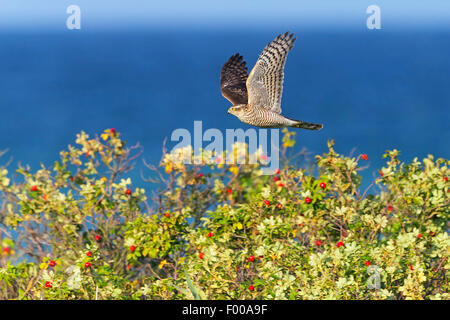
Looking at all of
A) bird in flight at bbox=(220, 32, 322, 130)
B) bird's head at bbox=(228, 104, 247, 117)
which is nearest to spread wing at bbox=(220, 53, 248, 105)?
bird's head at bbox=(228, 104, 247, 117)

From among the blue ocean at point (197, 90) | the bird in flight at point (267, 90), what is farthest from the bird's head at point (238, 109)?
the blue ocean at point (197, 90)

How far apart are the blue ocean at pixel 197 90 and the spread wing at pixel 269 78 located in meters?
12.4

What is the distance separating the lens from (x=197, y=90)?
33.0 meters

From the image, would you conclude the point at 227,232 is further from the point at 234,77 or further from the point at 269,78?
the point at 234,77

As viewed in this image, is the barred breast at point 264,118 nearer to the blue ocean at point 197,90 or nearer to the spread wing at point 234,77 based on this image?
the spread wing at point 234,77

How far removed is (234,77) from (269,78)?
4.99ft

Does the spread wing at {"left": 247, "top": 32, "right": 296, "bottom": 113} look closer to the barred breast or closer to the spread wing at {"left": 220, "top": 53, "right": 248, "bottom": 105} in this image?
the barred breast

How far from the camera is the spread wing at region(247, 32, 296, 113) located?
7430mm

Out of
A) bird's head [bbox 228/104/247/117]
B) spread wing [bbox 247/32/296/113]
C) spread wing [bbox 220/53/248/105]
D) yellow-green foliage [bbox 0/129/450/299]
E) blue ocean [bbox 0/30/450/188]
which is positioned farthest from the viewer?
blue ocean [bbox 0/30/450/188]

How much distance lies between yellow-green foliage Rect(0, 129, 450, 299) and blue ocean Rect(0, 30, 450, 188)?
35.5ft

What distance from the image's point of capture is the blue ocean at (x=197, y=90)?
24.5 meters

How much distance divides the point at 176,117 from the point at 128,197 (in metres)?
20.3
